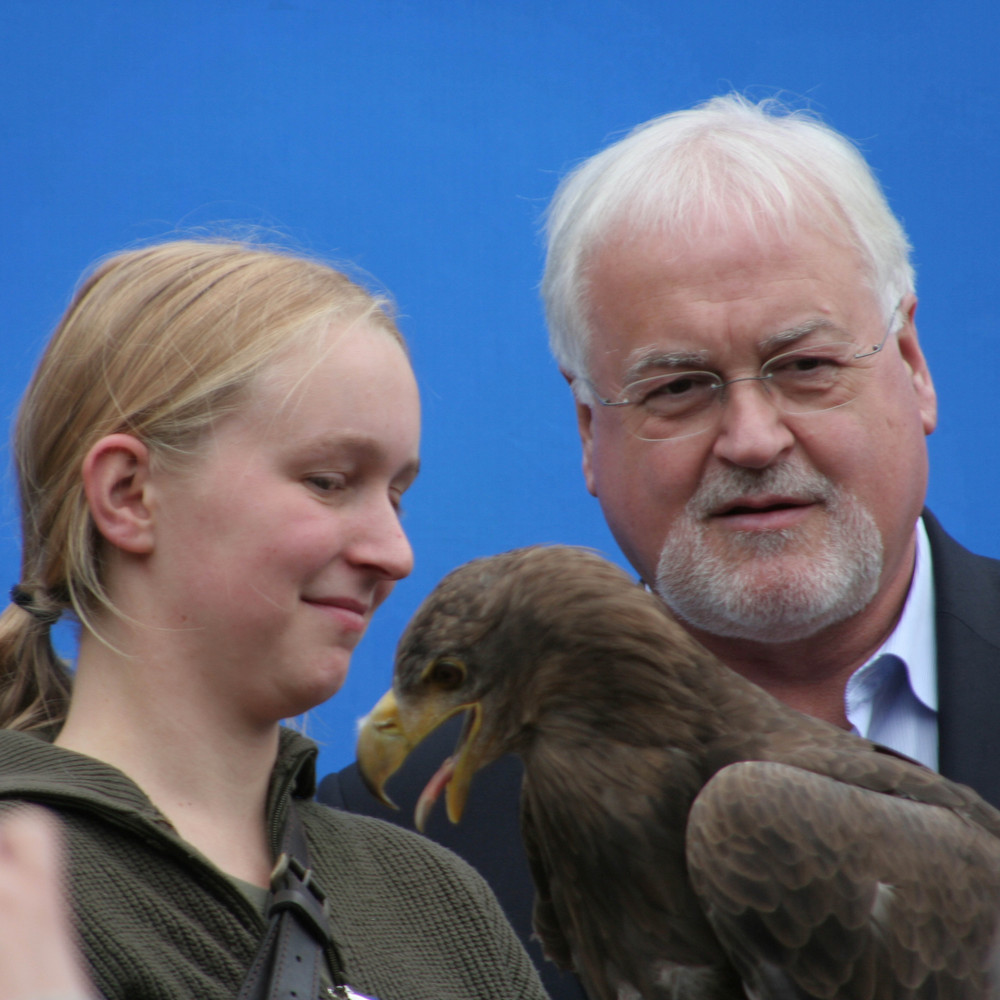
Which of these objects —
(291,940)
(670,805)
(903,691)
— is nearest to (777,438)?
(903,691)

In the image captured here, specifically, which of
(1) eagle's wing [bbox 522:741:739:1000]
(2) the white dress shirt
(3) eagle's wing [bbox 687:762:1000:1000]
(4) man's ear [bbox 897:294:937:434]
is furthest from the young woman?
(4) man's ear [bbox 897:294:937:434]

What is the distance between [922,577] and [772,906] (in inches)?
61.7

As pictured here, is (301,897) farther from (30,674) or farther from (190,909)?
(30,674)

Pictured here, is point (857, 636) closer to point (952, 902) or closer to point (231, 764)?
point (952, 902)

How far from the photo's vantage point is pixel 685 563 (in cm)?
267

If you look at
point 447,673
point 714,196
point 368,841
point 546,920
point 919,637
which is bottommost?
point 546,920

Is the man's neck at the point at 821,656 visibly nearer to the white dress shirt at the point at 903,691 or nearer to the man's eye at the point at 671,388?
the white dress shirt at the point at 903,691

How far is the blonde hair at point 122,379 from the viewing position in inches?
64.2

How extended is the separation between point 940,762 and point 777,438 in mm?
799

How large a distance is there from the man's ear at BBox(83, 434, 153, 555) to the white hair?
5.01 feet

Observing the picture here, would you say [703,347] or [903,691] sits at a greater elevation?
[703,347]

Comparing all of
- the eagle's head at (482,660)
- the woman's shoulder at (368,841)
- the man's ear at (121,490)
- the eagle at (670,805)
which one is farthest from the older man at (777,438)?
the man's ear at (121,490)

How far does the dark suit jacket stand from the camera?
8.43 ft

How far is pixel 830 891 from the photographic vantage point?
1.65 m
